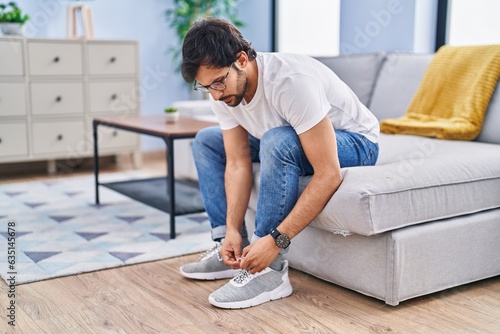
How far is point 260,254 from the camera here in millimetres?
1788

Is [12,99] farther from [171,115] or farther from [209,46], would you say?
[209,46]

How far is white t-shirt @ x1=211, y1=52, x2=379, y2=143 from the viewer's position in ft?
5.65

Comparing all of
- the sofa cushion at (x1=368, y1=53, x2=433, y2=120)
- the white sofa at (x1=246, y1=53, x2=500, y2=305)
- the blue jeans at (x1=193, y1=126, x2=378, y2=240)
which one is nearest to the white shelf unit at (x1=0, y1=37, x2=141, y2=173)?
the sofa cushion at (x1=368, y1=53, x2=433, y2=120)

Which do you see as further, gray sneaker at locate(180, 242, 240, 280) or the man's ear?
gray sneaker at locate(180, 242, 240, 280)

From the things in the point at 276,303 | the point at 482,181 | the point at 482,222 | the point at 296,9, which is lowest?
the point at 276,303

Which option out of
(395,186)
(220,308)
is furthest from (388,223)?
(220,308)

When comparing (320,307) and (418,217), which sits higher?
(418,217)

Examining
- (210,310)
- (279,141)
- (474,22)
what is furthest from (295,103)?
(474,22)

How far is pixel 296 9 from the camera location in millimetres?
4559

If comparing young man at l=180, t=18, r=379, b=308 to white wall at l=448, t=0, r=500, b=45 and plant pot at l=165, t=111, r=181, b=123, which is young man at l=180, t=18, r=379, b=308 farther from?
white wall at l=448, t=0, r=500, b=45

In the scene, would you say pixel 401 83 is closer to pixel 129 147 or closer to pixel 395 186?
pixel 395 186

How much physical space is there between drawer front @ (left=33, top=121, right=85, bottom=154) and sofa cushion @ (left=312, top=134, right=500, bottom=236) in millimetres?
2565

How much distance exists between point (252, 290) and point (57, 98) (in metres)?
2.59

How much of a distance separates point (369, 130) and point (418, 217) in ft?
1.06
